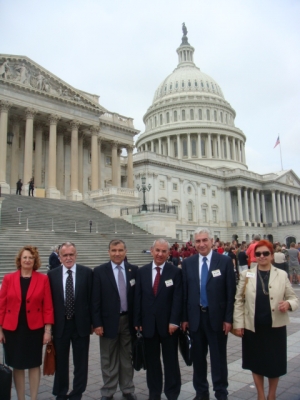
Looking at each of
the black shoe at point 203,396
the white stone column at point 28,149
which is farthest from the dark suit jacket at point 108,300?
the white stone column at point 28,149

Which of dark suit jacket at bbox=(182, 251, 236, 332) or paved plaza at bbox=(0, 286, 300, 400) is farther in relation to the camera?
paved plaza at bbox=(0, 286, 300, 400)

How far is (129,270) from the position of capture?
6.27 meters

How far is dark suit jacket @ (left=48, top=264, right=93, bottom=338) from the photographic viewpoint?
18.9 ft

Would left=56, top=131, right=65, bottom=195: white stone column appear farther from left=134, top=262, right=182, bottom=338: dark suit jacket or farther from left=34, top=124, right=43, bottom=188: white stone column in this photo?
left=134, top=262, right=182, bottom=338: dark suit jacket

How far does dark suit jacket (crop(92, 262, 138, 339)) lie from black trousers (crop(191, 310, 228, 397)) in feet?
3.47

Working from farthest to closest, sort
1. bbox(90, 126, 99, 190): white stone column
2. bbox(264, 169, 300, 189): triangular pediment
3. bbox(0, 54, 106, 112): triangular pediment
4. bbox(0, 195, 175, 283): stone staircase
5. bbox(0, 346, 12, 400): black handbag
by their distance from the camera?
bbox(264, 169, 300, 189): triangular pediment < bbox(90, 126, 99, 190): white stone column < bbox(0, 54, 106, 112): triangular pediment < bbox(0, 195, 175, 283): stone staircase < bbox(0, 346, 12, 400): black handbag

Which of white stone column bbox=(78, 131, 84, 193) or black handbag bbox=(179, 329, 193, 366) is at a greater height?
white stone column bbox=(78, 131, 84, 193)

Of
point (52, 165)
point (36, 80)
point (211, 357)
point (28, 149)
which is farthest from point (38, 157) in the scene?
point (211, 357)

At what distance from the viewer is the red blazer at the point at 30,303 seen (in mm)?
5434

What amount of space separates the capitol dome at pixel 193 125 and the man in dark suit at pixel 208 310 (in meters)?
78.3

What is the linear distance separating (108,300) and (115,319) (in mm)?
A: 307

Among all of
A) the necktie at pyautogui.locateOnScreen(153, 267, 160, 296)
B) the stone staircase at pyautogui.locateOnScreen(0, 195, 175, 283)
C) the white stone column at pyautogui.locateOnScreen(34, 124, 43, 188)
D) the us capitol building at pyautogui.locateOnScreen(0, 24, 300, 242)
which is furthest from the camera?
the white stone column at pyautogui.locateOnScreen(34, 124, 43, 188)

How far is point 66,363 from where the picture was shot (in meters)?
5.78

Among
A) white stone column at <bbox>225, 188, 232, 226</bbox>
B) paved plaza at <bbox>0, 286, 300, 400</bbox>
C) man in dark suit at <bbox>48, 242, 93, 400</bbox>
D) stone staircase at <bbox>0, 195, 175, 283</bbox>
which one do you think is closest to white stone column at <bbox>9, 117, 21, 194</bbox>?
stone staircase at <bbox>0, 195, 175, 283</bbox>
